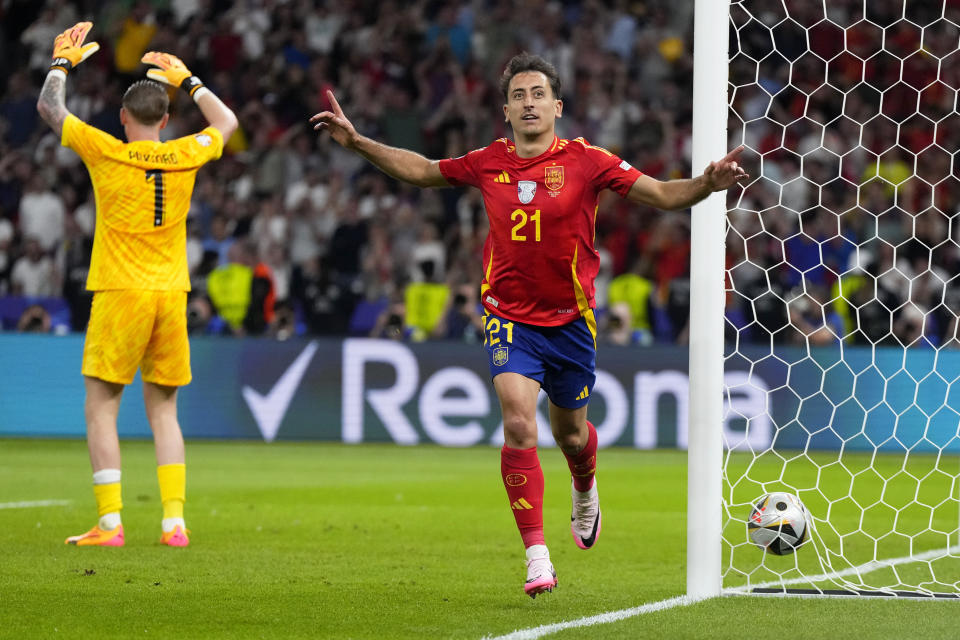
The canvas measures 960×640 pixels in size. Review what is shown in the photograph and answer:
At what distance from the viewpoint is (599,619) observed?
478 cm

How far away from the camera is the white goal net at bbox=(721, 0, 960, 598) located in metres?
9.11

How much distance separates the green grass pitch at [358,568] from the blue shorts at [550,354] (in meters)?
0.83

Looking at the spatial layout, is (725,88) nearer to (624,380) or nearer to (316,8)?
(624,380)

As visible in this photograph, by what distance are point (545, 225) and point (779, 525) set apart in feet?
5.41

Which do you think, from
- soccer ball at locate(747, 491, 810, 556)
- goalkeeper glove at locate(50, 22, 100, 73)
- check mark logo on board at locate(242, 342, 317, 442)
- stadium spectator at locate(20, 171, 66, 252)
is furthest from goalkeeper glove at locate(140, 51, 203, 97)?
stadium spectator at locate(20, 171, 66, 252)

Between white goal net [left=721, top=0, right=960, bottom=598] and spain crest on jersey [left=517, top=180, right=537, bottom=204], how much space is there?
2.36 metres

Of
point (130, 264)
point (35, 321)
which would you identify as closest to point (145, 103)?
point (130, 264)

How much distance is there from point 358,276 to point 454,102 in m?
3.24

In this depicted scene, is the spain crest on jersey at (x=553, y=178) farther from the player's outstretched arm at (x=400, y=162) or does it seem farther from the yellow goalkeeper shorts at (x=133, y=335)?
the yellow goalkeeper shorts at (x=133, y=335)

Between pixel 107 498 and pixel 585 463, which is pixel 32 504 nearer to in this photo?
pixel 107 498

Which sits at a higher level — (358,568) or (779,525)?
(779,525)

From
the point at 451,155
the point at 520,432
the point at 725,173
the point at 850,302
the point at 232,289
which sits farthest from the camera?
the point at 451,155

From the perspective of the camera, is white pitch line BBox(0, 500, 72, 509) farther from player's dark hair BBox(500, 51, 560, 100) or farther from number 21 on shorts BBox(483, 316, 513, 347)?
player's dark hair BBox(500, 51, 560, 100)

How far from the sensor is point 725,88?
212 inches
